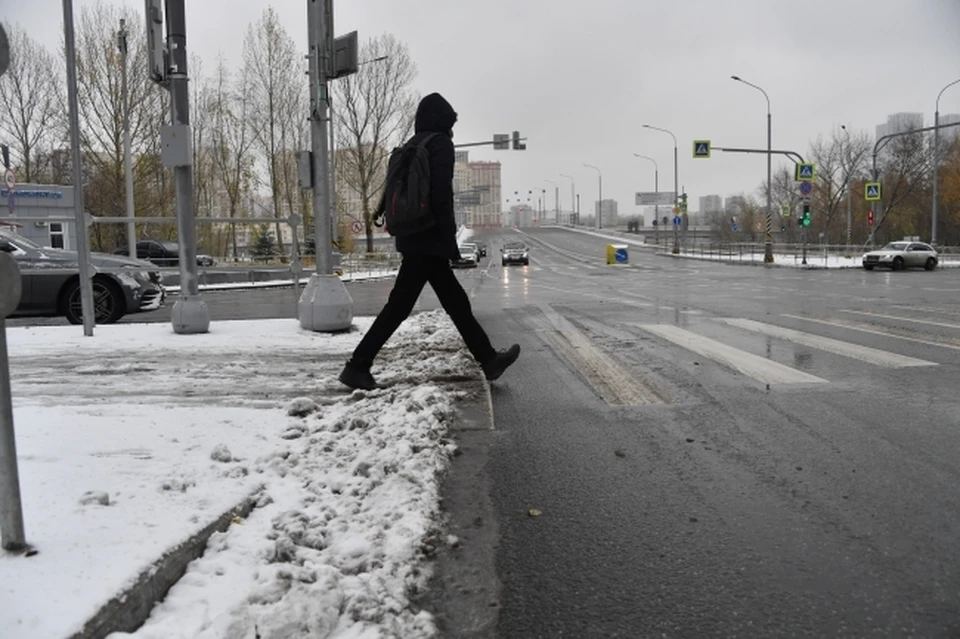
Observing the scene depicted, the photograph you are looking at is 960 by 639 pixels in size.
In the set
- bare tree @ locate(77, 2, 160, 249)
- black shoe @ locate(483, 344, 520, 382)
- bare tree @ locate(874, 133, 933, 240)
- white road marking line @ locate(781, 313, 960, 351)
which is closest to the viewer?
black shoe @ locate(483, 344, 520, 382)

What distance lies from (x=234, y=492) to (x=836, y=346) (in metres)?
6.92

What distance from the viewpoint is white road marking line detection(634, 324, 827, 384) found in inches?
246

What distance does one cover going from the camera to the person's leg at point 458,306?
18.4ft

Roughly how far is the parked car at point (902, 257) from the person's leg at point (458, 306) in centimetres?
Answer: 3462

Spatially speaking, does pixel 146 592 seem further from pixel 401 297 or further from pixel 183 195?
pixel 183 195

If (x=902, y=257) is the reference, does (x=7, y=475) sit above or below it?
below

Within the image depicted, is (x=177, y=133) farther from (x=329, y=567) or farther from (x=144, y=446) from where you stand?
(x=329, y=567)

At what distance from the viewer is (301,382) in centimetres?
583

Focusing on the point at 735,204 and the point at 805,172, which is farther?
the point at 735,204

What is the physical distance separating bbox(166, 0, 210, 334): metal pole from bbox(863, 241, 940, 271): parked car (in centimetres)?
3440

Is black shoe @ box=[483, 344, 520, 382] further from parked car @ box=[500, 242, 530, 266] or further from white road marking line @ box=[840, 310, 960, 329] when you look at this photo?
parked car @ box=[500, 242, 530, 266]

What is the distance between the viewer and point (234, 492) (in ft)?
10.8

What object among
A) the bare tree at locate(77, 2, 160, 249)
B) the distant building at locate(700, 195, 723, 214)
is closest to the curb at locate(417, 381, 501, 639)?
the bare tree at locate(77, 2, 160, 249)

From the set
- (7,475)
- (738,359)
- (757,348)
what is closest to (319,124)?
(738,359)
